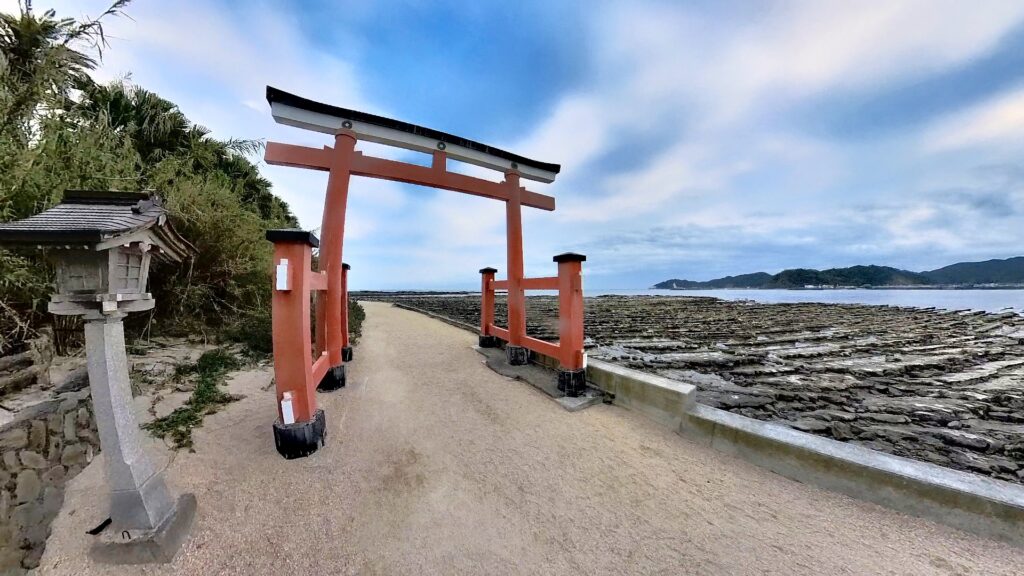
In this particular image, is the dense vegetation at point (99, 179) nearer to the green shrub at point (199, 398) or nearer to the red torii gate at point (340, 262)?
the green shrub at point (199, 398)

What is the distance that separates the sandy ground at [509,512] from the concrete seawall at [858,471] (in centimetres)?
9

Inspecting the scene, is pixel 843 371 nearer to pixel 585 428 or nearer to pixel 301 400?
pixel 585 428

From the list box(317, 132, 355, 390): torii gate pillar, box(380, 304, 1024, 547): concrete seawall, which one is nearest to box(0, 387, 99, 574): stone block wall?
box(317, 132, 355, 390): torii gate pillar

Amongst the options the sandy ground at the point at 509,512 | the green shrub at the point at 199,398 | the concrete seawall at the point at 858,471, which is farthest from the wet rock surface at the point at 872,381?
the green shrub at the point at 199,398

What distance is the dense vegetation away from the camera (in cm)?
309

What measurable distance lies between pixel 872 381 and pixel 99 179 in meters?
9.97

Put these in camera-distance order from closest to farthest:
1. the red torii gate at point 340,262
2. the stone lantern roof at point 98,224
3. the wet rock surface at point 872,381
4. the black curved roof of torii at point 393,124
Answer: the stone lantern roof at point 98,224, the red torii gate at point 340,262, the wet rock surface at point 872,381, the black curved roof of torii at point 393,124

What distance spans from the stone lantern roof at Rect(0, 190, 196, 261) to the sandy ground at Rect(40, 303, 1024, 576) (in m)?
1.64

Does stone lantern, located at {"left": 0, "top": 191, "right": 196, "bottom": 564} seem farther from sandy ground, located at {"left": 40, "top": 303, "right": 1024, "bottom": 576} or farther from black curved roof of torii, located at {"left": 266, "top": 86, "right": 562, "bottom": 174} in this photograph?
black curved roof of torii, located at {"left": 266, "top": 86, "right": 562, "bottom": 174}

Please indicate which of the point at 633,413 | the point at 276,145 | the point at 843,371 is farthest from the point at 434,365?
the point at 843,371

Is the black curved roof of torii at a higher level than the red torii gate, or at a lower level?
higher

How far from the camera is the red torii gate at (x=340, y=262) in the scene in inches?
112

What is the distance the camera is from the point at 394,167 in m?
4.98

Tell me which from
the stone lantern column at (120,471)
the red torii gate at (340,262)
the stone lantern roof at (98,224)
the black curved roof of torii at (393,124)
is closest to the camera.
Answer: the stone lantern roof at (98,224)
